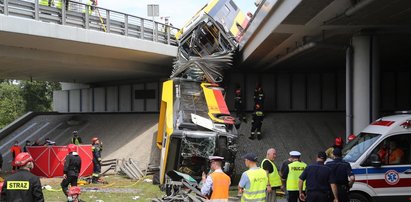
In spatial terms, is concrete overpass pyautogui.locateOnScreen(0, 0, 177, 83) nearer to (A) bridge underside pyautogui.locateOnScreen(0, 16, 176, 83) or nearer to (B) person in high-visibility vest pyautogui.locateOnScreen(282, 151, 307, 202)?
(A) bridge underside pyautogui.locateOnScreen(0, 16, 176, 83)

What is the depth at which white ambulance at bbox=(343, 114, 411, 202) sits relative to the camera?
401 inches

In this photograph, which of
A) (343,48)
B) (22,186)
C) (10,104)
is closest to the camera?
(22,186)

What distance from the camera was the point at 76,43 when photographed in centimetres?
1898

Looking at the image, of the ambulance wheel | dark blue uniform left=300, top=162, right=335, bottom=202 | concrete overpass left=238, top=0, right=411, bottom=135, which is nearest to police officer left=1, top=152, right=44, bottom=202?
dark blue uniform left=300, top=162, right=335, bottom=202

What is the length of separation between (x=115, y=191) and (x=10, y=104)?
43929mm

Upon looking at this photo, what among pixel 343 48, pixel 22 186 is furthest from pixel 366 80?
pixel 22 186

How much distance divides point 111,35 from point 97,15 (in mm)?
1066

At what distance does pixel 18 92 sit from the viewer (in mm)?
56656

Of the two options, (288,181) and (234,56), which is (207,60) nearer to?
(234,56)

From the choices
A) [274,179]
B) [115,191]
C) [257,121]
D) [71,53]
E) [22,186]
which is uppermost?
[71,53]

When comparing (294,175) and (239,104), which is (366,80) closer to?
(294,175)

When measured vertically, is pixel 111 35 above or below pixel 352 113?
above

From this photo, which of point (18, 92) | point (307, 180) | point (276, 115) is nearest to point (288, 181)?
point (307, 180)

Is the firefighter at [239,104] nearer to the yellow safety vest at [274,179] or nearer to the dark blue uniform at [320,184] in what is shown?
the yellow safety vest at [274,179]
